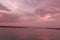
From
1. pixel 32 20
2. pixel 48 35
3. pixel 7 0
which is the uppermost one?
pixel 7 0

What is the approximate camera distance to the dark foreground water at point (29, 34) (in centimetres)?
87

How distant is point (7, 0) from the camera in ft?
3.90

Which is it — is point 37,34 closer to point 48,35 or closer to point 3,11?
point 48,35

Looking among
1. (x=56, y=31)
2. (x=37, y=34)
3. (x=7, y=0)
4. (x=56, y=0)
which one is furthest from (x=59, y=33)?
(x=7, y=0)

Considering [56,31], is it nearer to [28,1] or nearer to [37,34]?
[37,34]

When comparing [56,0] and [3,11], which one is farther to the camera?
[56,0]

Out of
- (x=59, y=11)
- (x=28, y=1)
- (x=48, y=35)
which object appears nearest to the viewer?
(x=48, y=35)

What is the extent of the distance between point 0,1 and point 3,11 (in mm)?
173

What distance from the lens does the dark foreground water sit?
0.87 metres

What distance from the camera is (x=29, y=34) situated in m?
0.88

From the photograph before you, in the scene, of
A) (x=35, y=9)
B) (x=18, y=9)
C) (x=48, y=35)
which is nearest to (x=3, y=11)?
Result: (x=18, y=9)

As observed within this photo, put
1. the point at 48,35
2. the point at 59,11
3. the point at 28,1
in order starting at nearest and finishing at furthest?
the point at 48,35 → the point at 59,11 → the point at 28,1

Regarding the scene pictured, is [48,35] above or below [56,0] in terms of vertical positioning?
below

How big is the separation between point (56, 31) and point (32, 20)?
6.8 inches
